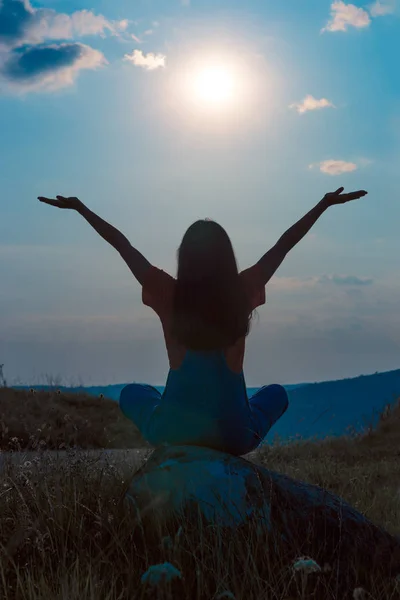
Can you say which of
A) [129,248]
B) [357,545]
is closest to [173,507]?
[357,545]

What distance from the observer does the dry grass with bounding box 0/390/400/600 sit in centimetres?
252

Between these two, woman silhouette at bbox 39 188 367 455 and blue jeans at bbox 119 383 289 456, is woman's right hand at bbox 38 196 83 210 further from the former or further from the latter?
blue jeans at bbox 119 383 289 456

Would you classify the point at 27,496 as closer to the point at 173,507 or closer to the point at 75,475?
the point at 75,475

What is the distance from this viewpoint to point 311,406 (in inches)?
279

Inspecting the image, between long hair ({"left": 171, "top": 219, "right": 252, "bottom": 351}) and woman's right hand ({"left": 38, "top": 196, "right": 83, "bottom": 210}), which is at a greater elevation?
woman's right hand ({"left": 38, "top": 196, "right": 83, "bottom": 210})

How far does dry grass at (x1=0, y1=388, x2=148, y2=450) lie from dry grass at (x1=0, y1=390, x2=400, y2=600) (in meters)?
5.92

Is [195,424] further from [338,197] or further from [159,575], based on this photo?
[338,197]

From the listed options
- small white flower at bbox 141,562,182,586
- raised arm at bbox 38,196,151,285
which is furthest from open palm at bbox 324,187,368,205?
small white flower at bbox 141,562,182,586

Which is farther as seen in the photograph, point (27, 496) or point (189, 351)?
point (189, 351)

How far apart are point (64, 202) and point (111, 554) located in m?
2.67

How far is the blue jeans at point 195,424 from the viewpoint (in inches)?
155

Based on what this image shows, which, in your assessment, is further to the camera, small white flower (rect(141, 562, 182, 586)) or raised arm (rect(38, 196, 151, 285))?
raised arm (rect(38, 196, 151, 285))

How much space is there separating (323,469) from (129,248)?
3672mm

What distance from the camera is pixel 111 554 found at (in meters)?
3.02
